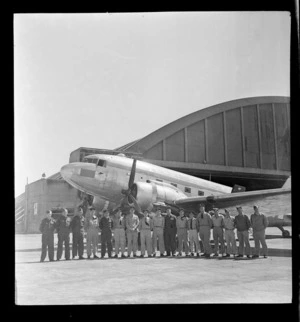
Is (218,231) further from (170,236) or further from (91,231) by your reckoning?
(91,231)

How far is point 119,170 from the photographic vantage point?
14.0m

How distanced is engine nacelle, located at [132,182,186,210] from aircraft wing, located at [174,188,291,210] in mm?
422

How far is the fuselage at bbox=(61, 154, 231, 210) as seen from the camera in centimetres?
1350

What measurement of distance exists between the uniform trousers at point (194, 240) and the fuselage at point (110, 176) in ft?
9.91

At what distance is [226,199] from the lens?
15.1 meters

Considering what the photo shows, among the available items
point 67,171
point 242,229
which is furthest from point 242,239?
point 67,171

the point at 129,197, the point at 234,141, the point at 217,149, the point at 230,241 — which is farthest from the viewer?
the point at 217,149

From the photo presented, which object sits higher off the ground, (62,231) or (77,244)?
(62,231)

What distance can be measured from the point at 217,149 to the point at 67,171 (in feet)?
20.9

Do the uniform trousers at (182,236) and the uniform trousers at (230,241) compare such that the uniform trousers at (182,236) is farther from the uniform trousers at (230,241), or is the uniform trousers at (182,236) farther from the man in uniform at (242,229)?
the man in uniform at (242,229)

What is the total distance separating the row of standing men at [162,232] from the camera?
10.9 metres

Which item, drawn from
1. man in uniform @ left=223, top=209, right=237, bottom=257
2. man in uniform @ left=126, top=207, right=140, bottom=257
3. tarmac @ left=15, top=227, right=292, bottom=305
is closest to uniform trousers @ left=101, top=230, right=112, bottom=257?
tarmac @ left=15, top=227, right=292, bottom=305

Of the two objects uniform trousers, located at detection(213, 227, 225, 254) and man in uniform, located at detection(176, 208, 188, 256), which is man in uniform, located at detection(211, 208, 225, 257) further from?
man in uniform, located at detection(176, 208, 188, 256)
